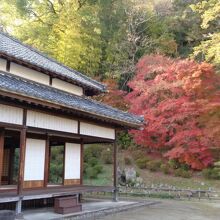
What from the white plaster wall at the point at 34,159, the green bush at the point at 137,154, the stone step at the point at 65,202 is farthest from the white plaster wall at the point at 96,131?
the green bush at the point at 137,154

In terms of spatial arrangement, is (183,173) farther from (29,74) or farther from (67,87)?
(29,74)

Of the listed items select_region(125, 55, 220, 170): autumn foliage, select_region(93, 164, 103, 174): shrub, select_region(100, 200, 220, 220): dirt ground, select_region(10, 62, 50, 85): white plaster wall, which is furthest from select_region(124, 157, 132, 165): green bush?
select_region(10, 62, 50, 85): white plaster wall

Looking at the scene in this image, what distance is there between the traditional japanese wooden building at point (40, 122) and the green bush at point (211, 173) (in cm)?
935

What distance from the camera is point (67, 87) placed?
1480 centimetres

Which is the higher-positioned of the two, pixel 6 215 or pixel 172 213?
pixel 6 215

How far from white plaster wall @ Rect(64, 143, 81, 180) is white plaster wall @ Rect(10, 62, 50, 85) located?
2.79 meters

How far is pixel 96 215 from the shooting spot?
11914 mm

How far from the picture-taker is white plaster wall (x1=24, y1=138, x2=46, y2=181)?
38.3ft

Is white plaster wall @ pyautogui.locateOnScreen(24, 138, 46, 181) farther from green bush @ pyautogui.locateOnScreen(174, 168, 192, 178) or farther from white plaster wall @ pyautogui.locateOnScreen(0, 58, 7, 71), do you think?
green bush @ pyautogui.locateOnScreen(174, 168, 192, 178)

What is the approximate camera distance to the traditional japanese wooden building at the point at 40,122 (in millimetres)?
10320

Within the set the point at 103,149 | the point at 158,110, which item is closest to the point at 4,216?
the point at 158,110

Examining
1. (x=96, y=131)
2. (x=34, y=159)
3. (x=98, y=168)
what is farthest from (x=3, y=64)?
(x=98, y=168)

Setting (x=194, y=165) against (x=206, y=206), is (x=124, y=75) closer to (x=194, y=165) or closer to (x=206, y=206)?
(x=194, y=165)

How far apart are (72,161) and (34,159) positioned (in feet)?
7.90
